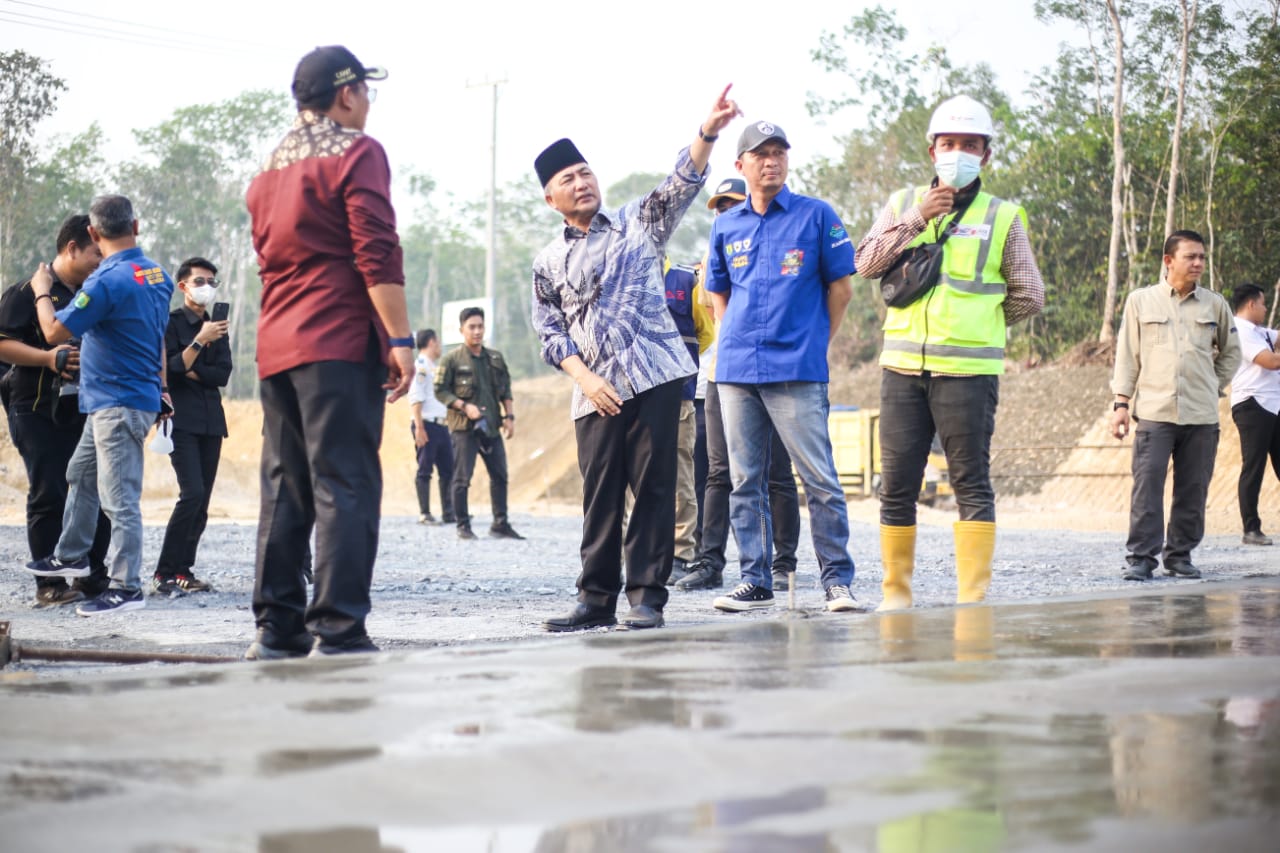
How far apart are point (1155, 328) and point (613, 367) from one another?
15.1 feet

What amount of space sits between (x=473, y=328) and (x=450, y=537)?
2.32m

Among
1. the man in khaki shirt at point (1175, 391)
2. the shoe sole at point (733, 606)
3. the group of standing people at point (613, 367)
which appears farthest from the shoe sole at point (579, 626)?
the man in khaki shirt at point (1175, 391)

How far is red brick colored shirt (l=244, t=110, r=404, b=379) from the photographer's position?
449 cm

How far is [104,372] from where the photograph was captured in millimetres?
7086

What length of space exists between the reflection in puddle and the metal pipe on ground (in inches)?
90.3

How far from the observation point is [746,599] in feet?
22.3

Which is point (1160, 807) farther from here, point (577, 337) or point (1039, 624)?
point (577, 337)

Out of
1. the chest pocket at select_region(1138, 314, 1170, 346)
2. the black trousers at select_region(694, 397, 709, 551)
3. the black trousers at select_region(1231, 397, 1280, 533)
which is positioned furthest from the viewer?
the black trousers at select_region(1231, 397, 1280, 533)

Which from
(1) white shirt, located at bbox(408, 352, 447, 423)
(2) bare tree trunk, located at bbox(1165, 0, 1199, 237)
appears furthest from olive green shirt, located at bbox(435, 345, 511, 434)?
(2) bare tree trunk, located at bbox(1165, 0, 1199, 237)

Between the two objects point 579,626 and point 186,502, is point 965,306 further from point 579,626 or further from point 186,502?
point 186,502

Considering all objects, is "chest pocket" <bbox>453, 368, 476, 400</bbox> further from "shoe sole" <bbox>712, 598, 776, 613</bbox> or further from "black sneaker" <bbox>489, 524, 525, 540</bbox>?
"shoe sole" <bbox>712, 598, 776, 613</bbox>

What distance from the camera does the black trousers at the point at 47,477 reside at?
761 centimetres

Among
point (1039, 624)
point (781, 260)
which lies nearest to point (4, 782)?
point (1039, 624)

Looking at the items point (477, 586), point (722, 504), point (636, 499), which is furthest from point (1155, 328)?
point (636, 499)
